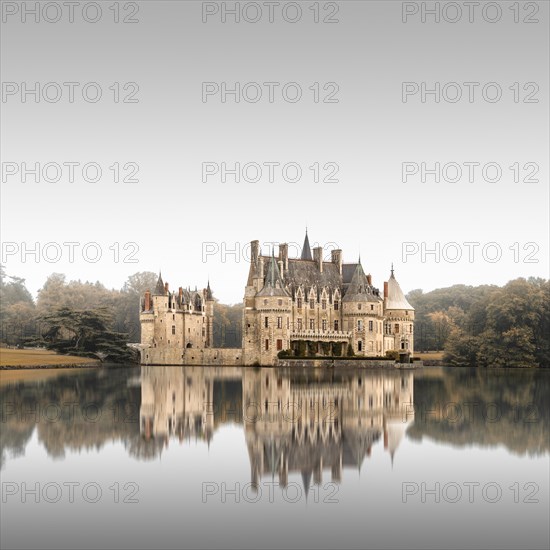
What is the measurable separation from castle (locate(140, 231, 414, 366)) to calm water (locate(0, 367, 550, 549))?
4363 centimetres

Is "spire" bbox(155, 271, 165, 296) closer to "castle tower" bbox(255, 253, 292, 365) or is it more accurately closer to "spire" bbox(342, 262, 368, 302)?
"castle tower" bbox(255, 253, 292, 365)

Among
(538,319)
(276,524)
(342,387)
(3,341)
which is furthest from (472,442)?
(3,341)

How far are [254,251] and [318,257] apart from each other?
24.1 feet

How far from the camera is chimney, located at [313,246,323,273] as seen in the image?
243 feet

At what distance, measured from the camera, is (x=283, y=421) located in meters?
19.7

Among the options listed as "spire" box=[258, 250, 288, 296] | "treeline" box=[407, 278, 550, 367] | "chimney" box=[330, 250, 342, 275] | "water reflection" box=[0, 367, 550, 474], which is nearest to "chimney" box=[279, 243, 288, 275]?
"spire" box=[258, 250, 288, 296]

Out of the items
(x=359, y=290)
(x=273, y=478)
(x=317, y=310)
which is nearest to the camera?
(x=273, y=478)

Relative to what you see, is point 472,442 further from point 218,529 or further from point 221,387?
point 221,387

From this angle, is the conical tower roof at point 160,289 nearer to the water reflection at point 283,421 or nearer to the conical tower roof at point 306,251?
the conical tower roof at point 306,251

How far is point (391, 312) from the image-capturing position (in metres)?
76.1

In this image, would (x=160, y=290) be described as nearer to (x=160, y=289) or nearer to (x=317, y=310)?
(x=160, y=289)

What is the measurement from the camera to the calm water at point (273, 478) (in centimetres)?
988

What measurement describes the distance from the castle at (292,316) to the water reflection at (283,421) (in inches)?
1357


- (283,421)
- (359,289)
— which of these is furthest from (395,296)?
(283,421)
